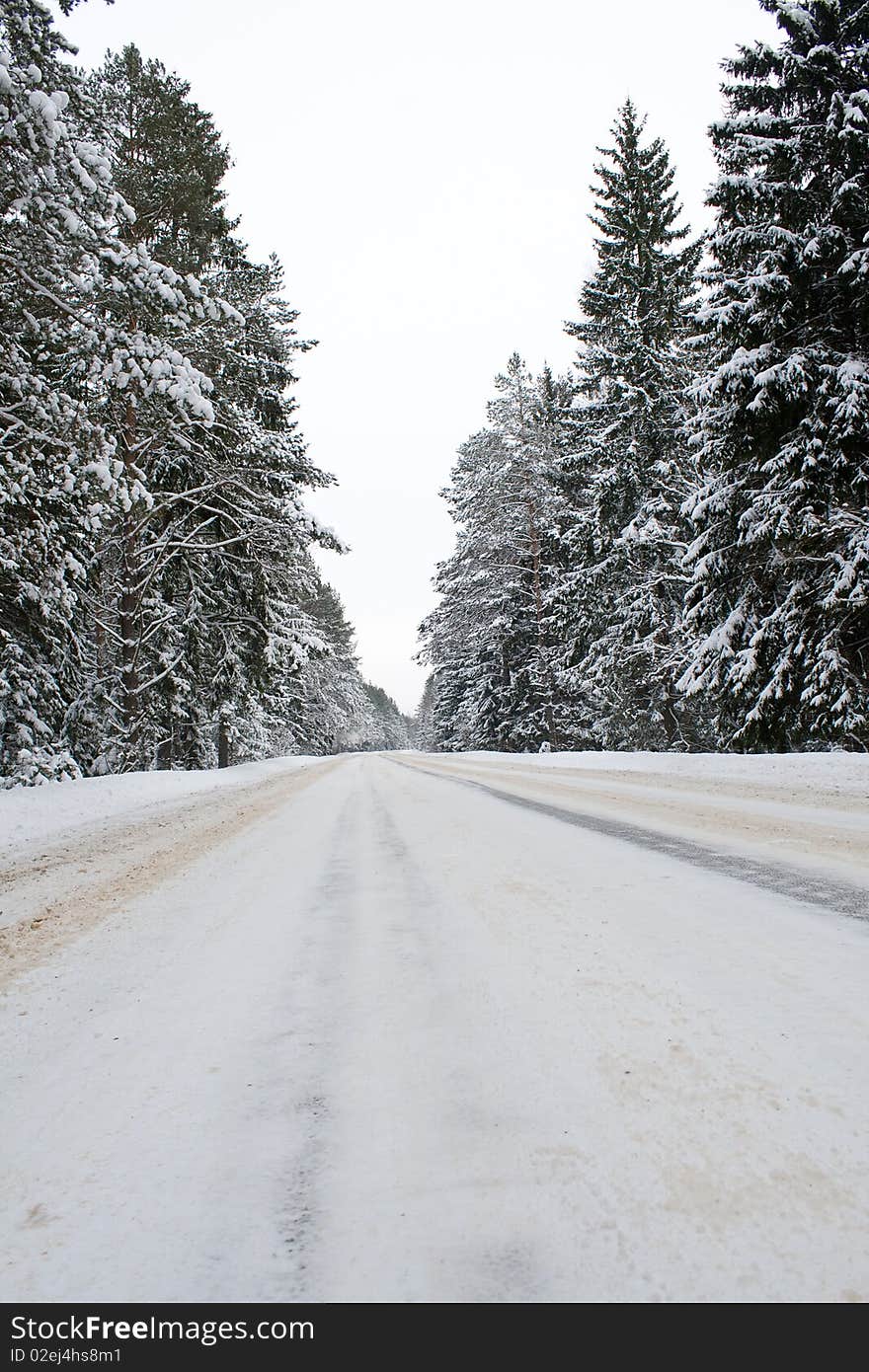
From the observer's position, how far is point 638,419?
18297 mm

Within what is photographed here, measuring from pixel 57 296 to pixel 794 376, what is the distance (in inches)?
400

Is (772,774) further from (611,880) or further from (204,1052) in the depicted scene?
(204,1052)

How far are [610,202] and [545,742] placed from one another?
55.6 feet

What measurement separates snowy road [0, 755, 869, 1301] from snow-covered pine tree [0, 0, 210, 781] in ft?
16.4

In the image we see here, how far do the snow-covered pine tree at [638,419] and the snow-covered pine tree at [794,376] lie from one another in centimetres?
524

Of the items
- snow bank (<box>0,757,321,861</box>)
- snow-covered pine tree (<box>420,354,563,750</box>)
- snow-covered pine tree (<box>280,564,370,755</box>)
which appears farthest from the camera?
snow-covered pine tree (<box>280,564,370,755</box>)

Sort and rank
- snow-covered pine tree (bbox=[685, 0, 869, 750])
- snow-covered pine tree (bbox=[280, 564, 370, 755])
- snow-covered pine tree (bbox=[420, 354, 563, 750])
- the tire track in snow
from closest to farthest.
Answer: the tire track in snow
snow-covered pine tree (bbox=[685, 0, 869, 750])
snow-covered pine tree (bbox=[420, 354, 563, 750])
snow-covered pine tree (bbox=[280, 564, 370, 755])

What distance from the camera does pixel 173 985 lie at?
7.95ft

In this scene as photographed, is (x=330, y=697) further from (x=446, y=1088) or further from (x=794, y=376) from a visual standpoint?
(x=446, y=1088)

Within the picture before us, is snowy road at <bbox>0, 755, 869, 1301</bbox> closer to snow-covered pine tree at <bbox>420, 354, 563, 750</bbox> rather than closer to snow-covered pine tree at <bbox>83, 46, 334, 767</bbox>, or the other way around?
snow-covered pine tree at <bbox>83, 46, 334, 767</bbox>

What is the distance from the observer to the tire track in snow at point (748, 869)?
3.05 m

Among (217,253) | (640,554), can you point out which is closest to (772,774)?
(640,554)

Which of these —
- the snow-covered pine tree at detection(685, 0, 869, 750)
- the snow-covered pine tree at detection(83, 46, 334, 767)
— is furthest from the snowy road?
the snow-covered pine tree at detection(83, 46, 334, 767)

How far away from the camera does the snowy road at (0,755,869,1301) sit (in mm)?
1118
